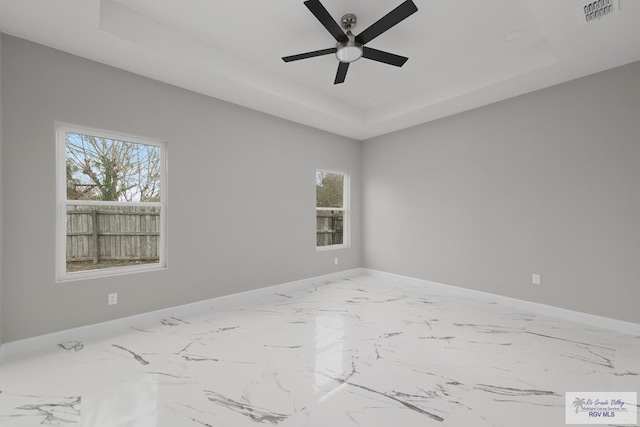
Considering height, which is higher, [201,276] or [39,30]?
[39,30]

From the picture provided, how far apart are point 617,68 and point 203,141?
188 inches

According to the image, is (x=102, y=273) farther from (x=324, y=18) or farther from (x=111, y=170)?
(x=324, y=18)

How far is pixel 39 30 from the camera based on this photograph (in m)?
2.46

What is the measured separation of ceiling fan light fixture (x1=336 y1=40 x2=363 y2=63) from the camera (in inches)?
104

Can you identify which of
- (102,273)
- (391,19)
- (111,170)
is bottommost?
(102,273)

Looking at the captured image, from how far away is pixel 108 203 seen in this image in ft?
9.94

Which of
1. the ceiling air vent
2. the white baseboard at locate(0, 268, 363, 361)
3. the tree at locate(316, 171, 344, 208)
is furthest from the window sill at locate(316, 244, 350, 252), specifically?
the ceiling air vent

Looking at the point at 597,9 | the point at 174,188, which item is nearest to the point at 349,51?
the point at 597,9

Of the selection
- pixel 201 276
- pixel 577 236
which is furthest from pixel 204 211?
pixel 577 236

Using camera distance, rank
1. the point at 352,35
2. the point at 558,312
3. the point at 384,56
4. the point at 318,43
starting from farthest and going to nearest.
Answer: the point at 558,312 < the point at 318,43 < the point at 384,56 < the point at 352,35

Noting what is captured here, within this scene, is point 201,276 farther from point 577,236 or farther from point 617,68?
point 617,68

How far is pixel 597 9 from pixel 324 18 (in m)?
2.15

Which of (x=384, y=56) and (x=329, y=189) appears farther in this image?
(x=329, y=189)

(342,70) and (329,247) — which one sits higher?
(342,70)
